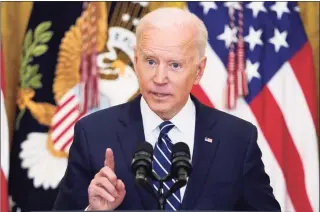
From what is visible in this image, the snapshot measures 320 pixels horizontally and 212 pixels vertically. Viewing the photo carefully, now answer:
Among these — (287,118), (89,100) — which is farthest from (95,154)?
(287,118)

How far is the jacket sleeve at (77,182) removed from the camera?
83.4 inches

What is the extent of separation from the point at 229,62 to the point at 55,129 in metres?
1.10

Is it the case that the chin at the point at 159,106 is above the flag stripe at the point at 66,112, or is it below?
above

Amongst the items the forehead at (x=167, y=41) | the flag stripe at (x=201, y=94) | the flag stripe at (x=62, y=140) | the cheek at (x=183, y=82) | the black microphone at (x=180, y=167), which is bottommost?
the flag stripe at (x=62, y=140)

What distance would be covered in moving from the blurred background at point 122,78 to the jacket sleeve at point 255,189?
1508 mm

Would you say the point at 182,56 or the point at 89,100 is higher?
the point at 182,56

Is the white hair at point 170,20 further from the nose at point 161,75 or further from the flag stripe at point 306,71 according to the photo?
the flag stripe at point 306,71

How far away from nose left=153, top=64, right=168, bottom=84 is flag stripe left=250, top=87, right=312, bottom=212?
1749 mm

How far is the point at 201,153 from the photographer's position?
86.0 inches

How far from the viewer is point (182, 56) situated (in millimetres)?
2139

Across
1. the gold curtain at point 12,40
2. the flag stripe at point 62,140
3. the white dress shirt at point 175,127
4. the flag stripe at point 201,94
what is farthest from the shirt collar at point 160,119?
the gold curtain at point 12,40

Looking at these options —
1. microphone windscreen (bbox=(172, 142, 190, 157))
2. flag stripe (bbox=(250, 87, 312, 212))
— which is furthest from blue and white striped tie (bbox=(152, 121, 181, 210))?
flag stripe (bbox=(250, 87, 312, 212))

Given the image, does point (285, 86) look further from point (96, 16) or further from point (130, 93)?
point (96, 16)

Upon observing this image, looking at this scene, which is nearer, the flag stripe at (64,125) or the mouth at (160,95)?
the mouth at (160,95)
